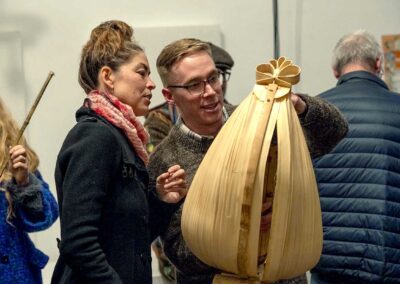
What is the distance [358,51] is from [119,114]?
1144 mm

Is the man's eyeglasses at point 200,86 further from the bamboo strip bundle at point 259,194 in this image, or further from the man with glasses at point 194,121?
the bamboo strip bundle at point 259,194

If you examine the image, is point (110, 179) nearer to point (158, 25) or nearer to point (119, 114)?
point (119, 114)

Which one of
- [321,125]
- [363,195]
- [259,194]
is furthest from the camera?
[363,195]

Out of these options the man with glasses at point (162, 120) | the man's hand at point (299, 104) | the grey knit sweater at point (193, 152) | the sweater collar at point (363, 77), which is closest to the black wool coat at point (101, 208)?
the grey knit sweater at point (193, 152)

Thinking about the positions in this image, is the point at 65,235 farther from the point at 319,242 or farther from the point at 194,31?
the point at 194,31

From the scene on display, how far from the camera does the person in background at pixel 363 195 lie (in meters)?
2.41

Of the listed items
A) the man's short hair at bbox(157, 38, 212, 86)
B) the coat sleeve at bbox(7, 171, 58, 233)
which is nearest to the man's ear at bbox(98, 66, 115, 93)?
the man's short hair at bbox(157, 38, 212, 86)

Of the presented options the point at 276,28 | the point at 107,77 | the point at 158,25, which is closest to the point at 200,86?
the point at 107,77

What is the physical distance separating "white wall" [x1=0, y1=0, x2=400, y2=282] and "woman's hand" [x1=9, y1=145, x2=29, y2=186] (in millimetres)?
1132

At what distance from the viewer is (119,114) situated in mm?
1736

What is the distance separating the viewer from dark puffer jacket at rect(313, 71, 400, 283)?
94.9 inches

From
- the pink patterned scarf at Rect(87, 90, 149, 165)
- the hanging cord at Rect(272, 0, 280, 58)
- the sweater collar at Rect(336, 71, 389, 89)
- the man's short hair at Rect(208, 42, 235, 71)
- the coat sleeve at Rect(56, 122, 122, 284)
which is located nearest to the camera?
the coat sleeve at Rect(56, 122, 122, 284)

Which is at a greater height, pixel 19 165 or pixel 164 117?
pixel 19 165

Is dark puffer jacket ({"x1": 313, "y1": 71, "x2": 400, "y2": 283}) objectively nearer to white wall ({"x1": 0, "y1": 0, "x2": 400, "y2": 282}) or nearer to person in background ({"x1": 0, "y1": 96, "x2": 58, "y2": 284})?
person in background ({"x1": 0, "y1": 96, "x2": 58, "y2": 284})
